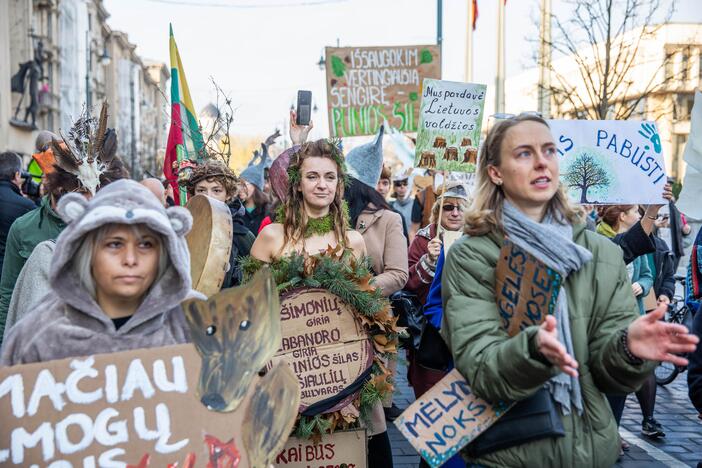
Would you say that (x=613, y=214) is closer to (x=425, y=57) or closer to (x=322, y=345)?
(x=322, y=345)

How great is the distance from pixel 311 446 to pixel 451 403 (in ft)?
4.94

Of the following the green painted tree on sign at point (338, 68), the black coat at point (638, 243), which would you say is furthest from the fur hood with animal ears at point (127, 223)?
the green painted tree on sign at point (338, 68)

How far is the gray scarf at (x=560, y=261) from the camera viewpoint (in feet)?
8.36

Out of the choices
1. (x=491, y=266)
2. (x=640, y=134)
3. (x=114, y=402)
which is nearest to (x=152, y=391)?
(x=114, y=402)

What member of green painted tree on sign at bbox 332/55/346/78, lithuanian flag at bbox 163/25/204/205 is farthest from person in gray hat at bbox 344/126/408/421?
green painted tree on sign at bbox 332/55/346/78

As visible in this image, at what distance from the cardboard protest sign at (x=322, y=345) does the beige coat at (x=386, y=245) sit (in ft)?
2.29

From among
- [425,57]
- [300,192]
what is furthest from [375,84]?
[300,192]

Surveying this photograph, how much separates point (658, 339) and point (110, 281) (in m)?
1.72

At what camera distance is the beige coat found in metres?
4.77

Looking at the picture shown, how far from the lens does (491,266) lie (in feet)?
8.98

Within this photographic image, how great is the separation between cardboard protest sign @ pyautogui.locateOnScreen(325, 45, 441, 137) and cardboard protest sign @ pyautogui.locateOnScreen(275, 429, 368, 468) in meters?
6.06

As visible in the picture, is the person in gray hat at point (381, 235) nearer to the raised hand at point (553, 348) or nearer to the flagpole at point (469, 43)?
the raised hand at point (553, 348)

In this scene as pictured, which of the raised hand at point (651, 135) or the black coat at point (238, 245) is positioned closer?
the black coat at point (238, 245)

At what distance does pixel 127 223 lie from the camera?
2547mm
